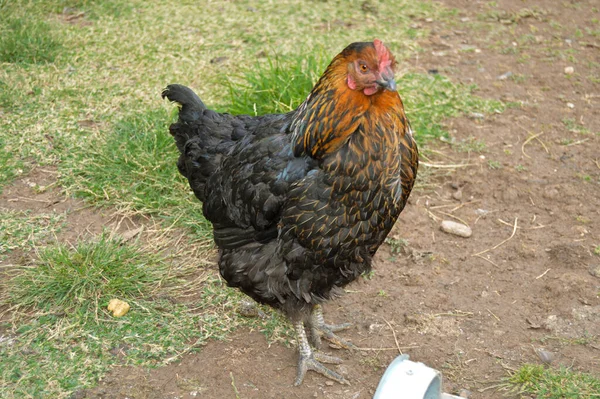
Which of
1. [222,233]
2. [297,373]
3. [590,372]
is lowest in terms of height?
[297,373]

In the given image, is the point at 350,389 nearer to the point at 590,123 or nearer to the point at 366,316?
the point at 366,316

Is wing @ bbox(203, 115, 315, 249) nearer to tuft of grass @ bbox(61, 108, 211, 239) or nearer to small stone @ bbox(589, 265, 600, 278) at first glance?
tuft of grass @ bbox(61, 108, 211, 239)

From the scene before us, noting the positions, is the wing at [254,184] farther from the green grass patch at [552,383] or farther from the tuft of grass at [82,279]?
the green grass patch at [552,383]

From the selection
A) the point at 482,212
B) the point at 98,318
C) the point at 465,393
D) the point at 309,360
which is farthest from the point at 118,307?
the point at 482,212

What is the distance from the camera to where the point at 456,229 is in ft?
14.6

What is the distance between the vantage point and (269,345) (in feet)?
12.1

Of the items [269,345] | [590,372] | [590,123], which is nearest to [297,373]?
[269,345]

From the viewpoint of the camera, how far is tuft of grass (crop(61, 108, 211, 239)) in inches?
178

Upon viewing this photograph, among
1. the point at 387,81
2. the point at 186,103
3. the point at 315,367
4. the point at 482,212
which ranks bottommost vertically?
the point at 315,367

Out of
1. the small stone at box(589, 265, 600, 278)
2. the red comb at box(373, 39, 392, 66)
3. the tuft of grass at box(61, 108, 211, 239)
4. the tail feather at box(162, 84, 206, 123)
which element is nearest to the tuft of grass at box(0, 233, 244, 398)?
the tuft of grass at box(61, 108, 211, 239)

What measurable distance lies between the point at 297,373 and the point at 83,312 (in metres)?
1.31

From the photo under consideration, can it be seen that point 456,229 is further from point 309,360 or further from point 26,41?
point 26,41

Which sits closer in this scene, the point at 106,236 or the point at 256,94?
the point at 106,236

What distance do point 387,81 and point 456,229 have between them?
1969mm
